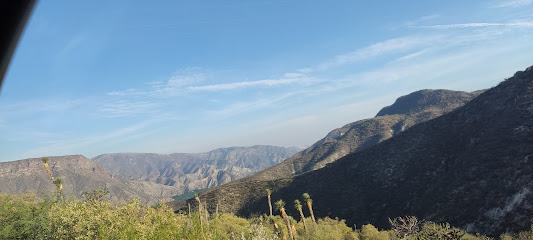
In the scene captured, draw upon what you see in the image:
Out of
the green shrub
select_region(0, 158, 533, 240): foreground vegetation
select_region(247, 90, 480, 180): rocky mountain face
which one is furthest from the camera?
select_region(247, 90, 480, 180): rocky mountain face

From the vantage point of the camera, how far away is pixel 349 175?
96.7 meters

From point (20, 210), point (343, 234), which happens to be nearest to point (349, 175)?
point (343, 234)

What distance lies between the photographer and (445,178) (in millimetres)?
71750

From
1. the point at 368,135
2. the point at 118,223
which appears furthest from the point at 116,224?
the point at 368,135

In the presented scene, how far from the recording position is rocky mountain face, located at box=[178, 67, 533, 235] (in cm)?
5528

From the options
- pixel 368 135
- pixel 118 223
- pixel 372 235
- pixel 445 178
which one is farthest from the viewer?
pixel 368 135

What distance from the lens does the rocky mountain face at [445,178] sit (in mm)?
55281

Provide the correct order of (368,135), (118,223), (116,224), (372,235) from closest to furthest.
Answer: (118,223) → (116,224) → (372,235) → (368,135)

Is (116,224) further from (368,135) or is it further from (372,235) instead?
(368,135)

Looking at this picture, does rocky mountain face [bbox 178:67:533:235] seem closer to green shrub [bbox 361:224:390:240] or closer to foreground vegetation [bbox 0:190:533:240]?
foreground vegetation [bbox 0:190:533:240]

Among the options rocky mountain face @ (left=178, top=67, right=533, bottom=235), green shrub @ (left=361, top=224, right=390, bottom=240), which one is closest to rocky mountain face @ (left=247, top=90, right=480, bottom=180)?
rocky mountain face @ (left=178, top=67, right=533, bottom=235)

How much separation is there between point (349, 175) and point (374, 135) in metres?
81.9

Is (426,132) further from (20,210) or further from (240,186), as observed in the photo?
(20,210)

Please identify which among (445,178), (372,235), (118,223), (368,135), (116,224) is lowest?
(372,235)
